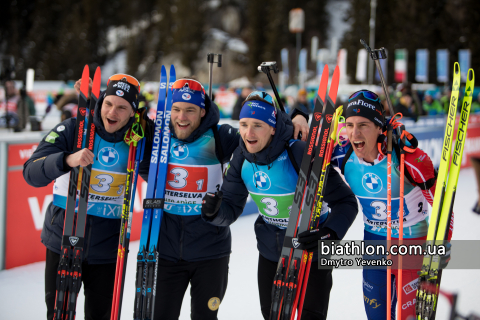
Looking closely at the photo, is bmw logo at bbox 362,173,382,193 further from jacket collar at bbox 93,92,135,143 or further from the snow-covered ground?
the snow-covered ground

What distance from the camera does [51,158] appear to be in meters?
2.29

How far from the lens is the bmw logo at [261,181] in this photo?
2391mm

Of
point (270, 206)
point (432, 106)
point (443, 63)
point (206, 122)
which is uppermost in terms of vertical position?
point (443, 63)

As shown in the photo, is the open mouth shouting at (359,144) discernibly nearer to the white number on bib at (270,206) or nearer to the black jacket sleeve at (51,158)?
the white number on bib at (270,206)

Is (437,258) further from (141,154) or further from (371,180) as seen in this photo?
(141,154)

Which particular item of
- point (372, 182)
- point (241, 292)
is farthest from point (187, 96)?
point (241, 292)

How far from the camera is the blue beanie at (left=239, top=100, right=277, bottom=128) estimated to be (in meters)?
2.29

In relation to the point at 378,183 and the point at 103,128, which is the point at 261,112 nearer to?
the point at 378,183

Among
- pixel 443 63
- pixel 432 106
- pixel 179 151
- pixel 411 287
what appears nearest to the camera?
pixel 411 287

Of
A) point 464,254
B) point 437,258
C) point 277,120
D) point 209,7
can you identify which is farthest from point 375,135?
point 209,7

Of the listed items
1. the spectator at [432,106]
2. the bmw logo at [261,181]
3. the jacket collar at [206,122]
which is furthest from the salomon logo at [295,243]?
the spectator at [432,106]

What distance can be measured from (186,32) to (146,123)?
140 ft

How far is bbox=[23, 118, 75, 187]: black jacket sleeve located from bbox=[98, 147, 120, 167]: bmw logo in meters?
0.20

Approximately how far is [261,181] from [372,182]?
25.9 inches
